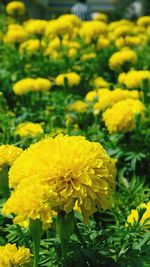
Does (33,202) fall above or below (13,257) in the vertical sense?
above

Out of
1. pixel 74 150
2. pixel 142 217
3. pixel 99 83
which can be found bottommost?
pixel 142 217

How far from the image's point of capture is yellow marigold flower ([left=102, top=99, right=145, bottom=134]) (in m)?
2.48

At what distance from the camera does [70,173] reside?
1.34 m

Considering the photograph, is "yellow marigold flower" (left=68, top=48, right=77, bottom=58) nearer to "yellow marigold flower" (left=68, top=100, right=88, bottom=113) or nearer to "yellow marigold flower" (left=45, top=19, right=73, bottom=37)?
"yellow marigold flower" (left=45, top=19, right=73, bottom=37)

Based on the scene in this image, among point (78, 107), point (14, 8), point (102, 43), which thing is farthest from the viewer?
point (14, 8)

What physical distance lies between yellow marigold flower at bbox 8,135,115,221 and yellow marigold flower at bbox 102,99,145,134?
109cm

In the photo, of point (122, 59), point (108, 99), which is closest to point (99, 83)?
point (122, 59)

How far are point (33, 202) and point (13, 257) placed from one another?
13 cm

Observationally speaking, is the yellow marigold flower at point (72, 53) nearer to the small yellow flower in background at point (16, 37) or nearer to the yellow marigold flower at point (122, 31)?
the small yellow flower in background at point (16, 37)

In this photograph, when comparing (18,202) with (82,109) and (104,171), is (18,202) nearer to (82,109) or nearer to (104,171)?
(104,171)

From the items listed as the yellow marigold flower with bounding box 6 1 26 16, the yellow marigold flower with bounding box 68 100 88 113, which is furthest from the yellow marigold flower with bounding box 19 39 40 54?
the yellow marigold flower with bounding box 68 100 88 113

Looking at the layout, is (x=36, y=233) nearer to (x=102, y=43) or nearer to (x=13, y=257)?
(x=13, y=257)

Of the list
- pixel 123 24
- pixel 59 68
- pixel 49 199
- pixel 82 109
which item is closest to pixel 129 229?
pixel 49 199

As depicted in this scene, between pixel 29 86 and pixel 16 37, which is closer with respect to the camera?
pixel 29 86
